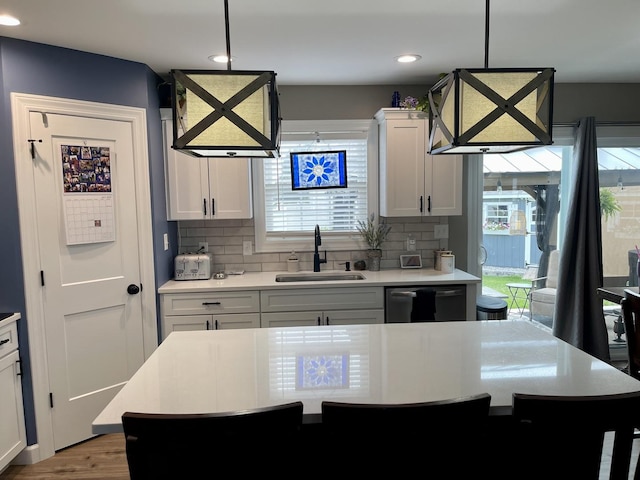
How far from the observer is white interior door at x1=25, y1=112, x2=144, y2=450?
9.11 feet

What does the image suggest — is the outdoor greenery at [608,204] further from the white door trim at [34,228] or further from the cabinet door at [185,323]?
the white door trim at [34,228]

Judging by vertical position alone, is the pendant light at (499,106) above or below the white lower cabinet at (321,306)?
above

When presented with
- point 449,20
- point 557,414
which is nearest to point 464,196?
point 449,20

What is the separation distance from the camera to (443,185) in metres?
3.66

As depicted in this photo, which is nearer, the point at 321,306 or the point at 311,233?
the point at 321,306

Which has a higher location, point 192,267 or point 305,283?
point 192,267

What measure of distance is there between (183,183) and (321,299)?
1.40 m

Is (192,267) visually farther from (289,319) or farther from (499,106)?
(499,106)

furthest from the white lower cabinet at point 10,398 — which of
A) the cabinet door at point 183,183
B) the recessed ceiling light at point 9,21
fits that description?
the recessed ceiling light at point 9,21

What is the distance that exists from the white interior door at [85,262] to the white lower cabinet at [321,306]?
0.95 meters

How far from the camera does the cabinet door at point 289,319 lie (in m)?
3.35

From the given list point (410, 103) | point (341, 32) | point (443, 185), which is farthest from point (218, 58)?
point (443, 185)

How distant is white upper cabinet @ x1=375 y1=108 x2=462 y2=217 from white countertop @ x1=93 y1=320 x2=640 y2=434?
1641mm

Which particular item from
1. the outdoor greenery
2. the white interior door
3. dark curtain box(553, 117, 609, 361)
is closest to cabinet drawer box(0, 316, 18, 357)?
the white interior door
